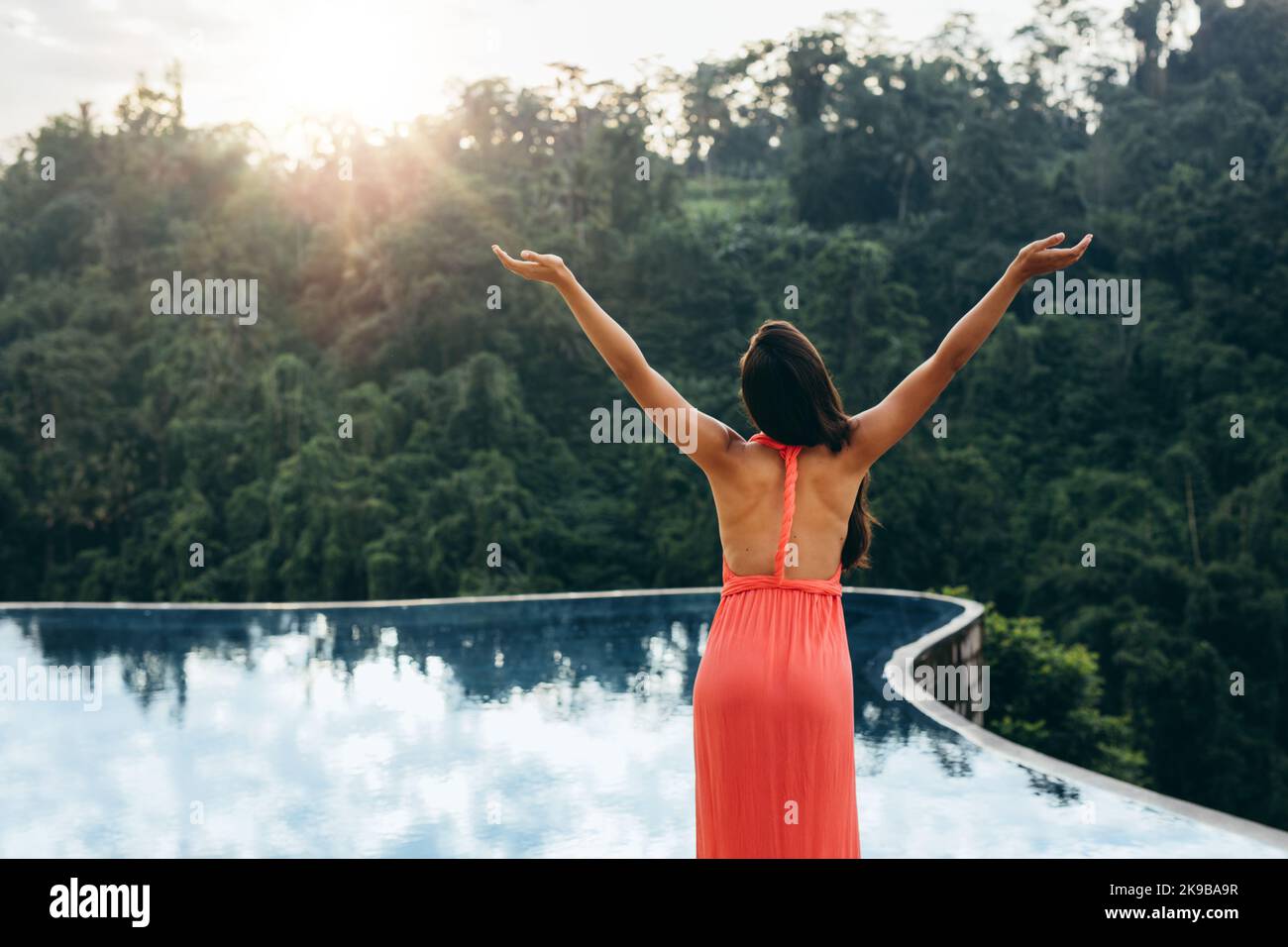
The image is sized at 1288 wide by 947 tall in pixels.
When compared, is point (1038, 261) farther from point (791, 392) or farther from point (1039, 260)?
point (791, 392)

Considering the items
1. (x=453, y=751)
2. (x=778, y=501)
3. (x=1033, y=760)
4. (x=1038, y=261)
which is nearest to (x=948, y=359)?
(x=1038, y=261)

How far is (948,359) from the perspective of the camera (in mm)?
1562

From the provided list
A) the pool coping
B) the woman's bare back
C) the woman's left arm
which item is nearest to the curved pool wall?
the pool coping

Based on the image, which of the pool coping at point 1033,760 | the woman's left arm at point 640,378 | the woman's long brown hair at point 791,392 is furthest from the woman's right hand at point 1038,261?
the pool coping at point 1033,760

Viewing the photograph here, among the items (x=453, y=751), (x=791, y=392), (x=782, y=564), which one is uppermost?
(x=791, y=392)

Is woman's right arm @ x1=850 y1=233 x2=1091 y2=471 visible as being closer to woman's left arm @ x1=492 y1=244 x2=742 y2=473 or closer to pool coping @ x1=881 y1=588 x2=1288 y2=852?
woman's left arm @ x1=492 y1=244 x2=742 y2=473

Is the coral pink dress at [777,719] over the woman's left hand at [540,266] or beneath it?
beneath

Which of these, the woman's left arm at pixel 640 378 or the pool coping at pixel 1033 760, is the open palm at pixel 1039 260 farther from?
the pool coping at pixel 1033 760

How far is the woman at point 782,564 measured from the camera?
1.59m

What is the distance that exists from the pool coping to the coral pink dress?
6.62 ft

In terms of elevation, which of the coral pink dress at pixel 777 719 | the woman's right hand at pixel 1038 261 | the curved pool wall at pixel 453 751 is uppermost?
the woman's right hand at pixel 1038 261

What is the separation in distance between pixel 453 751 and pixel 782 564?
11.0ft

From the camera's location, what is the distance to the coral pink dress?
1599 millimetres

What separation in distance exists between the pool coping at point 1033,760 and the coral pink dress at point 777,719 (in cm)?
202
